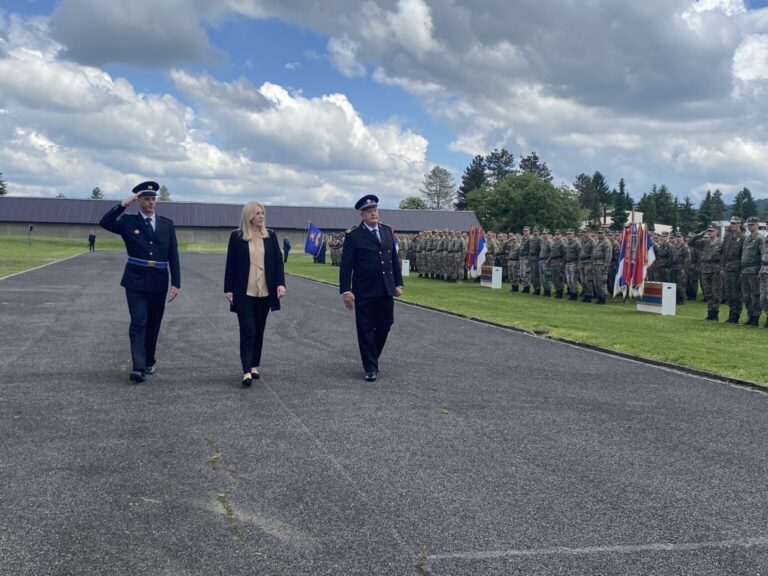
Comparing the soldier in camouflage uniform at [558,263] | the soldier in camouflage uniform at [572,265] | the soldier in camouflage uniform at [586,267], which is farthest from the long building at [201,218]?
the soldier in camouflage uniform at [586,267]

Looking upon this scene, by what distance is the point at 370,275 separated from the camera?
30.6 ft

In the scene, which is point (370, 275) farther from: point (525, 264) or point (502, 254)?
point (502, 254)

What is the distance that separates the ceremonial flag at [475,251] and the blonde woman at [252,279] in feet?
72.9

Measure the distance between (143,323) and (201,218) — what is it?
100139 mm

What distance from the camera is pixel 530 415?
23.8 feet

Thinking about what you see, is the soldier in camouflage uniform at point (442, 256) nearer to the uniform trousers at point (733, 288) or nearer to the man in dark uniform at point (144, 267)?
the uniform trousers at point (733, 288)

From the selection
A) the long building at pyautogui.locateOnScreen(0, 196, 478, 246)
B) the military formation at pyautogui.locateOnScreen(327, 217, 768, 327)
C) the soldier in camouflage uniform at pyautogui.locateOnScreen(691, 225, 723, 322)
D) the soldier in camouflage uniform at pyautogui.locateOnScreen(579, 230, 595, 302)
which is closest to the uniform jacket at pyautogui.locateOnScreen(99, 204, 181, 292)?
the military formation at pyautogui.locateOnScreen(327, 217, 768, 327)

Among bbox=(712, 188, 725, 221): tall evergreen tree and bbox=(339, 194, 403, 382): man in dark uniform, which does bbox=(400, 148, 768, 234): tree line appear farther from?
bbox=(339, 194, 403, 382): man in dark uniform

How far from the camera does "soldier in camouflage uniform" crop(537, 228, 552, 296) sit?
24.1 meters

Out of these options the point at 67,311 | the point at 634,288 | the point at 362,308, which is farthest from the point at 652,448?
the point at 634,288

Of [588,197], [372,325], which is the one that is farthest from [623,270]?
[588,197]

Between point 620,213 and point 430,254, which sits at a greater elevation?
point 620,213

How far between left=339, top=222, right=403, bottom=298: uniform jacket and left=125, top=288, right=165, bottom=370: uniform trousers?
7.16ft

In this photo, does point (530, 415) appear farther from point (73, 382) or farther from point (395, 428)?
point (73, 382)
